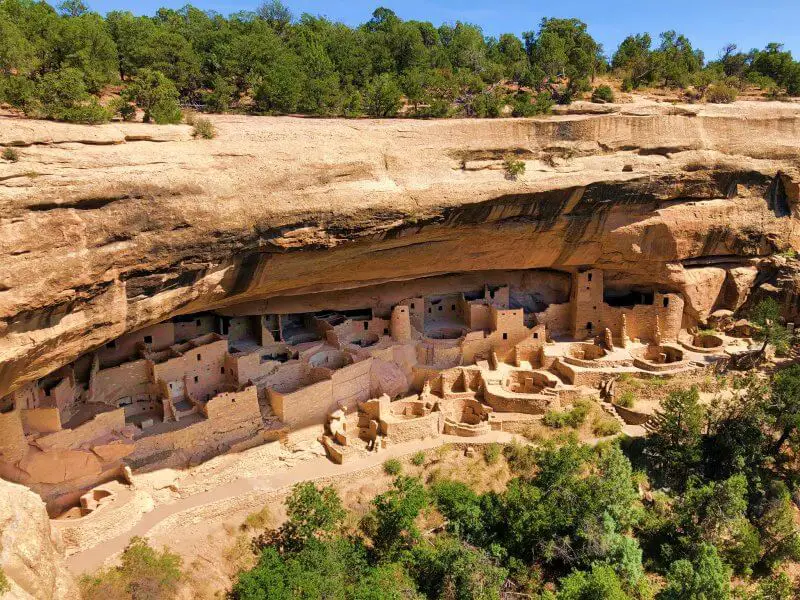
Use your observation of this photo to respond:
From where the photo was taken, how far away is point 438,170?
1575 centimetres

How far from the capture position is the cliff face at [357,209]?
442 inches

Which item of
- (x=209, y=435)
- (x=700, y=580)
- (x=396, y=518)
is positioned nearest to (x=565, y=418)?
(x=700, y=580)

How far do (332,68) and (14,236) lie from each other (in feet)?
47.0

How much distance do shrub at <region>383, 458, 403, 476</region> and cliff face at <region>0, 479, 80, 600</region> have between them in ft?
25.2

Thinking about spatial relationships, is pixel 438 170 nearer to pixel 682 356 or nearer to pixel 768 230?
pixel 682 356

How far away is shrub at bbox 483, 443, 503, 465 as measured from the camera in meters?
17.2

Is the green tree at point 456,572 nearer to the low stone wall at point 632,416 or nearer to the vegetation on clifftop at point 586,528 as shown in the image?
the vegetation on clifftop at point 586,528

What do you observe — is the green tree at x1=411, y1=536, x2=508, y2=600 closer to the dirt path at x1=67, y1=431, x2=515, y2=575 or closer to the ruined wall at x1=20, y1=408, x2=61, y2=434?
the dirt path at x1=67, y1=431, x2=515, y2=575

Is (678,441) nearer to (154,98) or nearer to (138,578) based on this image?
(138,578)

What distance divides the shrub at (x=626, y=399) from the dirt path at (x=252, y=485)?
361 cm

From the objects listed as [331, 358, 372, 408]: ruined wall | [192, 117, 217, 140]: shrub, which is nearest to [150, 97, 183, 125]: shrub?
[192, 117, 217, 140]: shrub

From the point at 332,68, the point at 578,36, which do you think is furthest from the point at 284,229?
the point at 578,36

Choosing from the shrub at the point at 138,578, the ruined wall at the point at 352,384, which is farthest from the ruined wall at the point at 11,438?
the ruined wall at the point at 352,384

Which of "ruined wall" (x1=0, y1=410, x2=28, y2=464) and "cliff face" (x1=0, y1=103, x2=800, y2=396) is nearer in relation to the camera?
"cliff face" (x1=0, y1=103, x2=800, y2=396)
